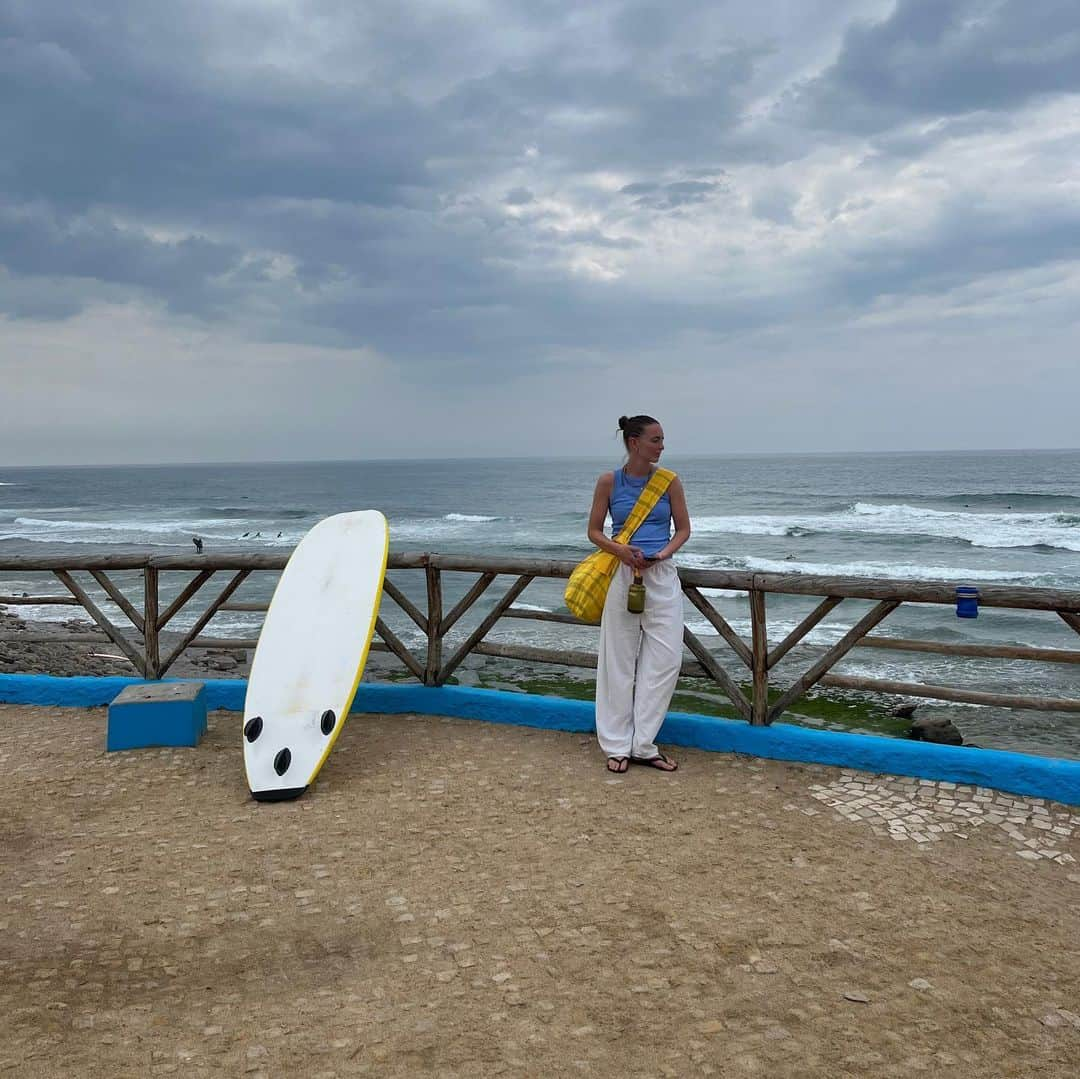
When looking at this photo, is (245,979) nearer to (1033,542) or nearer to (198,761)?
(198,761)

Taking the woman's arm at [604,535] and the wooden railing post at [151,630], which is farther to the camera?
the wooden railing post at [151,630]

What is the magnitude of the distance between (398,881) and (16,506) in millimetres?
64577

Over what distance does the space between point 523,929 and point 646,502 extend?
83.1 inches

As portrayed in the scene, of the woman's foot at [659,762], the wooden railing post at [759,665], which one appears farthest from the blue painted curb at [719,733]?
the woman's foot at [659,762]

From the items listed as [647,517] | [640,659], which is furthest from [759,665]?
[647,517]

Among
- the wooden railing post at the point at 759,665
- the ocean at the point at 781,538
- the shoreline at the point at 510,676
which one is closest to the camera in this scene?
the wooden railing post at the point at 759,665

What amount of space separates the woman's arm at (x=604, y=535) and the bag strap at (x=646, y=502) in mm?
66

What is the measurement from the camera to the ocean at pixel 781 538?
12.7m

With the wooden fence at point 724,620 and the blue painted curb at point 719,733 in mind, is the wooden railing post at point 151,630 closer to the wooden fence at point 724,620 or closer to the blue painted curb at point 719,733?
the wooden fence at point 724,620

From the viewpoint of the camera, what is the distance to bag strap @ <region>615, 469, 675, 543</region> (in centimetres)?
427

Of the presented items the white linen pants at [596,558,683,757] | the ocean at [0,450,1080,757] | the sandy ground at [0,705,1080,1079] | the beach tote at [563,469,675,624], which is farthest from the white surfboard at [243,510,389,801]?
the ocean at [0,450,1080,757]

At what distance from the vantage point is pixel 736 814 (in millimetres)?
3836

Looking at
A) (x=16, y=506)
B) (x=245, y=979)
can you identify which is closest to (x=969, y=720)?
(x=245, y=979)

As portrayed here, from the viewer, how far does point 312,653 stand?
473cm
